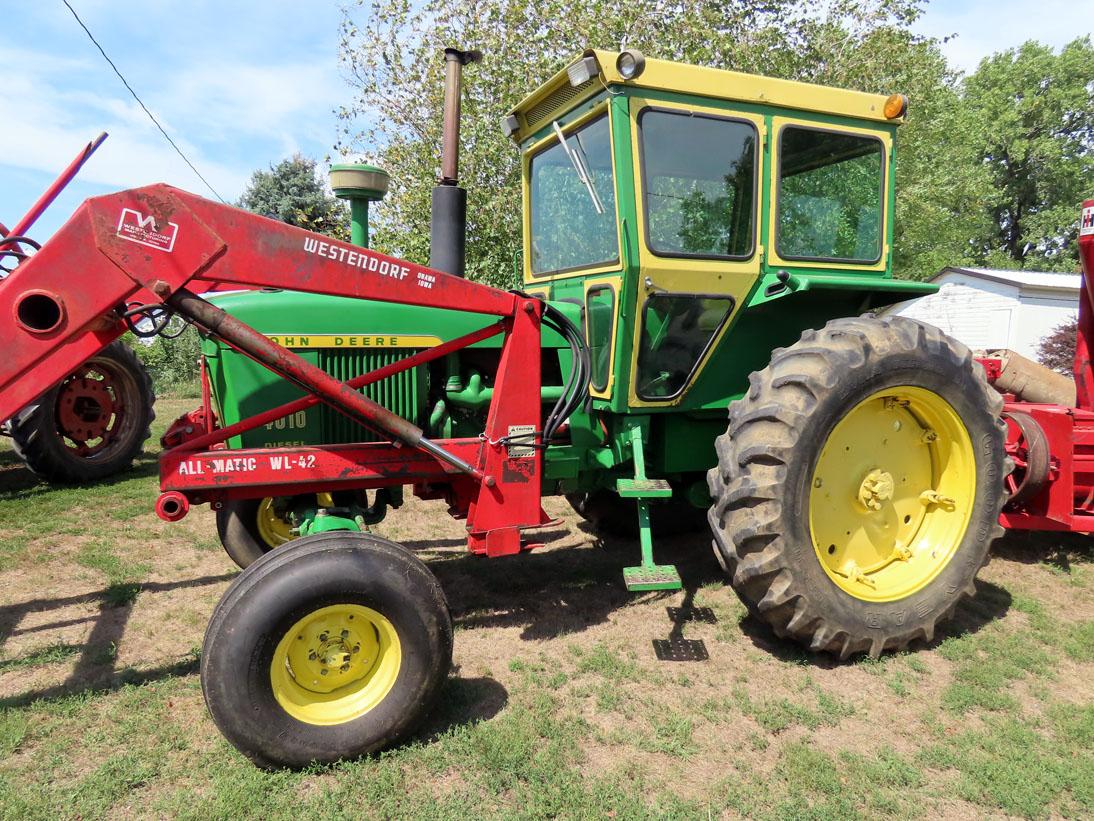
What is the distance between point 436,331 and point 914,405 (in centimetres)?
230

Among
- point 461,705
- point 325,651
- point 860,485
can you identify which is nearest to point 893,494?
point 860,485

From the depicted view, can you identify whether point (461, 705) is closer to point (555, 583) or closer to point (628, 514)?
point (555, 583)

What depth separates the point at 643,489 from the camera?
10.5 feet

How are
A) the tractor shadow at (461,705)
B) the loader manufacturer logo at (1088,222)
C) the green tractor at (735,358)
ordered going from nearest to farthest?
the tractor shadow at (461,705)
the green tractor at (735,358)
the loader manufacturer logo at (1088,222)

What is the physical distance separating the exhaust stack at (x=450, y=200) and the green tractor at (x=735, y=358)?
12 mm

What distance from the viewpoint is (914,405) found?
3.33m

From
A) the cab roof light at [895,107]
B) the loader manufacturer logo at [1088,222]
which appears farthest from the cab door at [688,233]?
the loader manufacturer logo at [1088,222]

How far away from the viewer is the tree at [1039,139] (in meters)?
27.9

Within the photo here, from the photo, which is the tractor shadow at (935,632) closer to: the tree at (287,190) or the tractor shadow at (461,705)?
the tractor shadow at (461,705)

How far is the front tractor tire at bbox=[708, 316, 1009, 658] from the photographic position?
2902 millimetres

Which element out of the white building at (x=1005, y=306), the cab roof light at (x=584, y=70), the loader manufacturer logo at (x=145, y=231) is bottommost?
the loader manufacturer logo at (x=145, y=231)

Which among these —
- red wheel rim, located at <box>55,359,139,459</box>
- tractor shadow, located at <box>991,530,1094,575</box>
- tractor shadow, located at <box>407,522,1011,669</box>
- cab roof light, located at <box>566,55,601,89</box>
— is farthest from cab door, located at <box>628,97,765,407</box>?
red wheel rim, located at <box>55,359,139,459</box>

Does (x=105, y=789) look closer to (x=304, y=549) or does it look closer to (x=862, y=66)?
(x=304, y=549)

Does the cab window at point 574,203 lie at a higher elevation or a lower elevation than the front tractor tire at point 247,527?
higher
